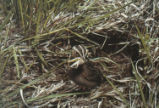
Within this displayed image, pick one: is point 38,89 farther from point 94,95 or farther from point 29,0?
point 29,0

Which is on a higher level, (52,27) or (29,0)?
(29,0)

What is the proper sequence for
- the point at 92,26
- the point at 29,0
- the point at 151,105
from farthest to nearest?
the point at 92,26
the point at 29,0
the point at 151,105

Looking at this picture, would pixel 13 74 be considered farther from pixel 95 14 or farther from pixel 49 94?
pixel 95 14

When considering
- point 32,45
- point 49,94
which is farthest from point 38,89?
point 32,45

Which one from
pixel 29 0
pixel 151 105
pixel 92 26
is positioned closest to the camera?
pixel 151 105

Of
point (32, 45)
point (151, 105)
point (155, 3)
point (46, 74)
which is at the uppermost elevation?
point (155, 3)

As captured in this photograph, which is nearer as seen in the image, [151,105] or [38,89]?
[151,105]

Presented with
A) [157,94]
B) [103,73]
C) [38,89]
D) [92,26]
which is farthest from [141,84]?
[38,89]
